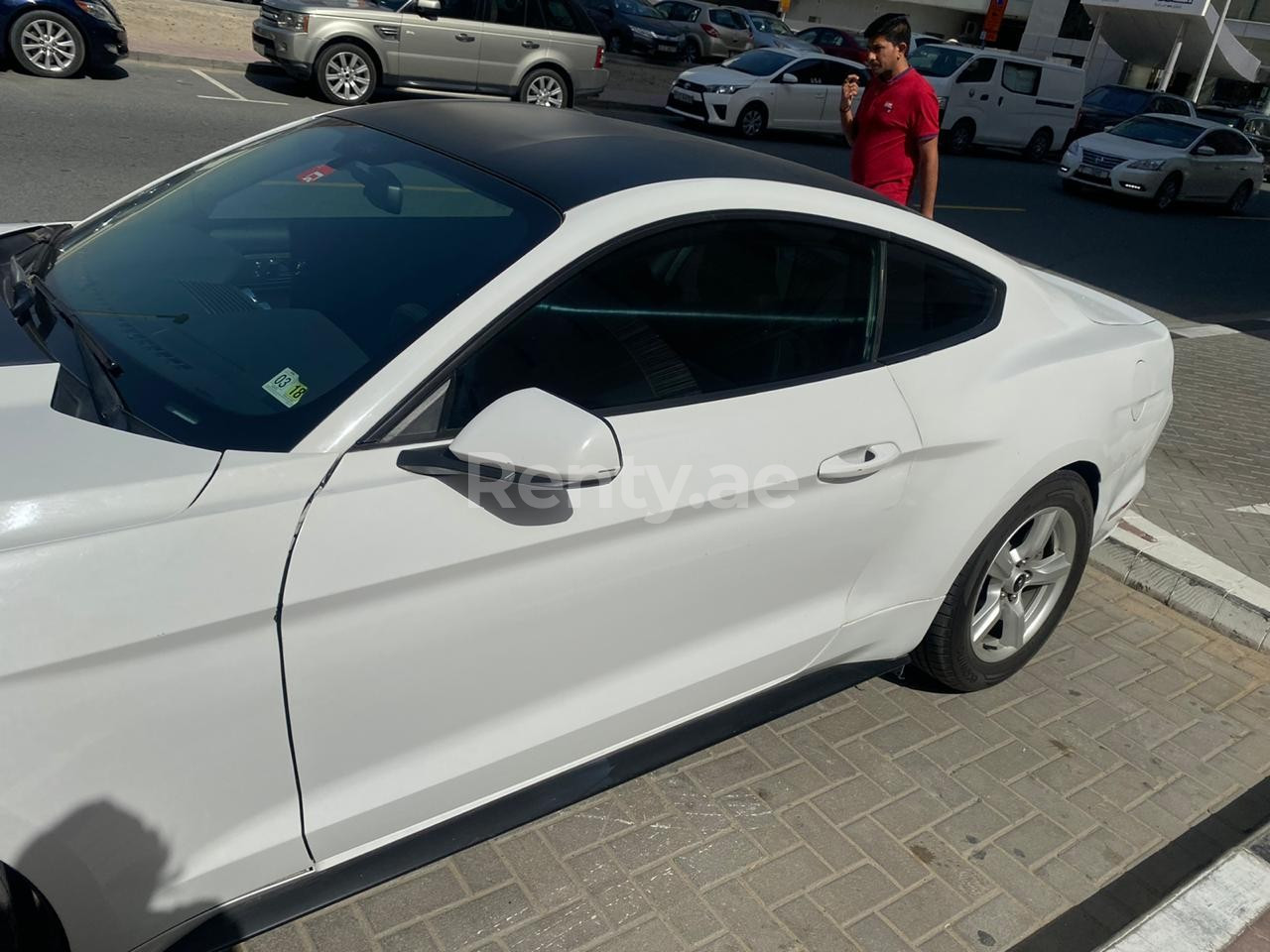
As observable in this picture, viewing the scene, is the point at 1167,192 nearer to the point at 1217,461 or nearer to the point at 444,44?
the point at 444,44

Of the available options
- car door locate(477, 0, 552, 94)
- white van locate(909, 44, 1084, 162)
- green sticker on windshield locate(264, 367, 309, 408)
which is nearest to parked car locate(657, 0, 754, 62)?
white van locate(909, 44, 1084, 162)

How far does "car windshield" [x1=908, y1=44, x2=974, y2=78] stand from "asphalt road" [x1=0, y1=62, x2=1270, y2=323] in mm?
3546

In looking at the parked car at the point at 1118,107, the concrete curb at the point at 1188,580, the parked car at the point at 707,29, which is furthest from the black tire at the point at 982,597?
the parked car at the point at 707,29

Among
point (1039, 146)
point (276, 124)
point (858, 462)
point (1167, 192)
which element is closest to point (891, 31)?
point (858, 462)

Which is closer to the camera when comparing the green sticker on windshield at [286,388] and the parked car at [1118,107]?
the green sticker on windshield at [286,388]

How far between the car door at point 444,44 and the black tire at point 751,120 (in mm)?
4841

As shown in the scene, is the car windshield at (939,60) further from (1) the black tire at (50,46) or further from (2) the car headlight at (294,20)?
(1) the black tire at (50,46)

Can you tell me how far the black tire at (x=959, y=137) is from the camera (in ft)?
70.4

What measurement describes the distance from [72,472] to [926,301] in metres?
2.20

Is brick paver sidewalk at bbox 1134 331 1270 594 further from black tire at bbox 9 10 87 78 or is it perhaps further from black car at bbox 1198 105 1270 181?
black car at bbox 1198 105 1270 181

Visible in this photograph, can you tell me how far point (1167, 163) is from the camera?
1783 cm

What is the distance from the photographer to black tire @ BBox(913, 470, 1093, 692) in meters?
3.30

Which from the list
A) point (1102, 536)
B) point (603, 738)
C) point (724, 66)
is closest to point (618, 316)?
point (603, 738)

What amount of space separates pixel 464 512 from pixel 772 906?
136cm
